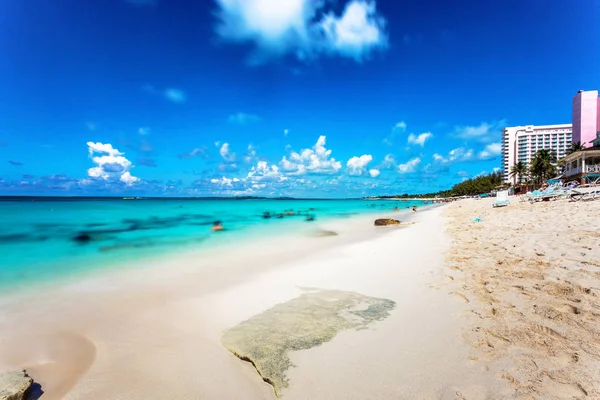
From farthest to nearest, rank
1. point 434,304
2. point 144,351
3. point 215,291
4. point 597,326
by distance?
point 215,291 < point 434,304 < point 144,351 < point 597,326

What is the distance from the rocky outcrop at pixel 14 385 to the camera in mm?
2864

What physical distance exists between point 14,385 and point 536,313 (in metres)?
6.73

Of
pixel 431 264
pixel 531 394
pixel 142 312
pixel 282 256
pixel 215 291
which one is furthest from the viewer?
pixel 282 256

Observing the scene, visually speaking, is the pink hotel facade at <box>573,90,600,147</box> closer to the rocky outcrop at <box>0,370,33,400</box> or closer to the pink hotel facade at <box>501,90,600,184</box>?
the pink hotel facade at <box>501,90,600,184</box>

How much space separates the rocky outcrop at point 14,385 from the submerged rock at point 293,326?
7.13ft

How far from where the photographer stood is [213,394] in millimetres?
3127

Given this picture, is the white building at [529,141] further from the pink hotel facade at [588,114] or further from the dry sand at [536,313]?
the dry sand at [536,313]

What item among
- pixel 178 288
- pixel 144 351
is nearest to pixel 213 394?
pixel 144 351

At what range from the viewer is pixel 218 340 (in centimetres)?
431

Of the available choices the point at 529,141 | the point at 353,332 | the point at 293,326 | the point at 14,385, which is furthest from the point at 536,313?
the point at 529,141

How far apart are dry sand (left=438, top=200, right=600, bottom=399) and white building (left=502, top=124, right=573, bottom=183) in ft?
492

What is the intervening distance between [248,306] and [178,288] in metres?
2.53

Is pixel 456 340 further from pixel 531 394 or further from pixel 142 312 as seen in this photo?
pixel 142 312

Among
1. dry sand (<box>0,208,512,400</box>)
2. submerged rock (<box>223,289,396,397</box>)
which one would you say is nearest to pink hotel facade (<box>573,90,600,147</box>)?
dry sand (<box>0,208,512,400</box>)
